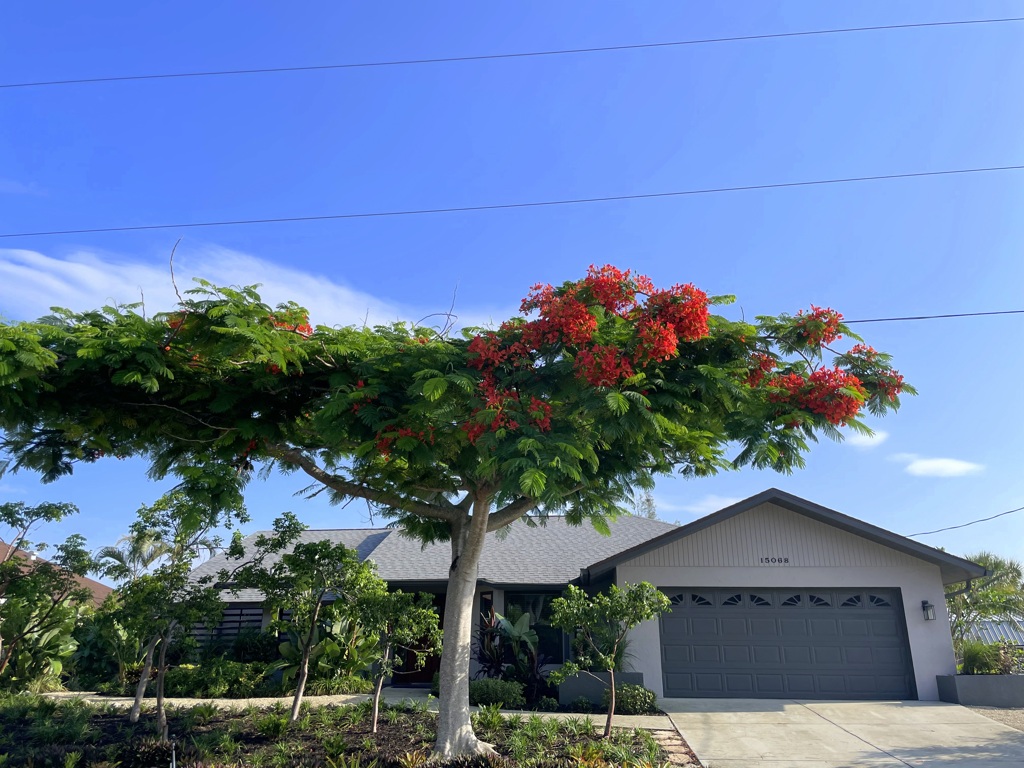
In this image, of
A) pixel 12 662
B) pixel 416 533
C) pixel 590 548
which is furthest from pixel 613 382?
pixel 12 662

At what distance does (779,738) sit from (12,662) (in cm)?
1688

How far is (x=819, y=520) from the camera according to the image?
51.6ft

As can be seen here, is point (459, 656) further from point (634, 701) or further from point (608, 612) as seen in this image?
point (634, 701)

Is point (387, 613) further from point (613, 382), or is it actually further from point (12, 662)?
point (12, 662)

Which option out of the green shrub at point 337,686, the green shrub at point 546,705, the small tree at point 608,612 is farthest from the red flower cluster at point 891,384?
the green shrub at point 337,686

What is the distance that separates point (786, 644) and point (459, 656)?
8940mm

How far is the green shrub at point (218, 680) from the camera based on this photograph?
51.2 feet

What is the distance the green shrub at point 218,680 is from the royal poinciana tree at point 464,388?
8.07m

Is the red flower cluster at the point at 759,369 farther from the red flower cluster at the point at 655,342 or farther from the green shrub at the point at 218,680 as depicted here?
the green shrub at the point at 218,680

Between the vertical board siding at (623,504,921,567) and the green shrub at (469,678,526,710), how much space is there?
12.1 ft

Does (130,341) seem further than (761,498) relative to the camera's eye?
No

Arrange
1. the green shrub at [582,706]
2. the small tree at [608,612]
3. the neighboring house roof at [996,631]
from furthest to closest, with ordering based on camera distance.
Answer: the neighboring house roof at [996,631] → the green shrub at [582,706] → the small tree at [608,612]

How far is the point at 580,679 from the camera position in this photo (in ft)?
45.9

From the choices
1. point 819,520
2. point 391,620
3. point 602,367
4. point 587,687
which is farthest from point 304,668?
point 819,520
